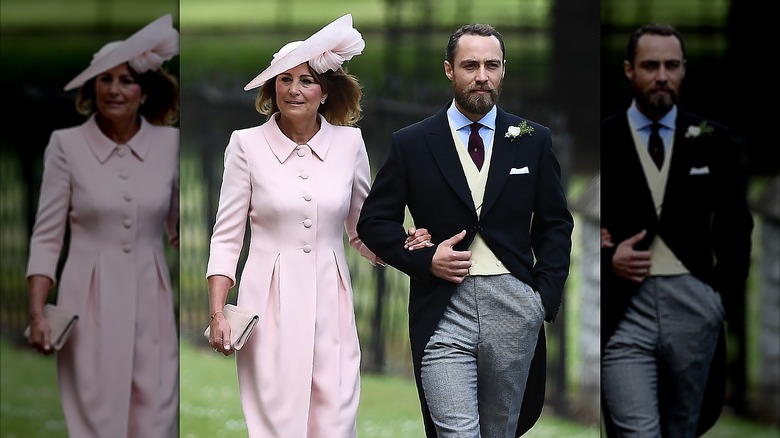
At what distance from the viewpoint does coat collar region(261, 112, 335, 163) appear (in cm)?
620

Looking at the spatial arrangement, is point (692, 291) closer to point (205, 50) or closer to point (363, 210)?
point (363, 210)

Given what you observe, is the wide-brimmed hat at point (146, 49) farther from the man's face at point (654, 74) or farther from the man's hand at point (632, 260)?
the man's hand at point (632, 260)

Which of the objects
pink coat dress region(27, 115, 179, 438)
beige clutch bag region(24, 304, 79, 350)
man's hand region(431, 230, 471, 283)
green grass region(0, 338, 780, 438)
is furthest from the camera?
beige clutch bag region(24, 304, 79, 350)

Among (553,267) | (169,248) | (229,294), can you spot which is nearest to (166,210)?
(169,248)

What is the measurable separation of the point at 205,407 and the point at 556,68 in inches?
100

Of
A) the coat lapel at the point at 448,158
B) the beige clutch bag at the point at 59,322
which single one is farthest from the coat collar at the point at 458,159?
the beige clutch bag at the point at 59,322

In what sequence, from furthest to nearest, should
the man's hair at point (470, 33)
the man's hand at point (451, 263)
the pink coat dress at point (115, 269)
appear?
1. the pink coat dress at point (115, 269)
2. the man's hair at point (470, 33)
3. the man's hand at point (451, 263)

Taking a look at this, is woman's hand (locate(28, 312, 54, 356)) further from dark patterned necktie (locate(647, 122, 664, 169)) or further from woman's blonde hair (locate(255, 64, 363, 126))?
dark patterned necktie (locate(647, 122, 664, 169))

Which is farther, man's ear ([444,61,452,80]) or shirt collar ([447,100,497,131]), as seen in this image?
man's ear ([444,61,452,80])

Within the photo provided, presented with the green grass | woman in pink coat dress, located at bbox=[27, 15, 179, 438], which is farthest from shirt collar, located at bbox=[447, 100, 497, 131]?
woman in pink coat dress, located at bbox=[27, 15, 179, 438]

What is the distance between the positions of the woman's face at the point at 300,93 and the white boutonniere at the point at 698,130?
Result: 1.98 meters

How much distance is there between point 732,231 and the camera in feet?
22.4

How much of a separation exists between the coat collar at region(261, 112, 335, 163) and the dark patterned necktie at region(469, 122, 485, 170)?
2.27ft

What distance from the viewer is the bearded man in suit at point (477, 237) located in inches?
239
